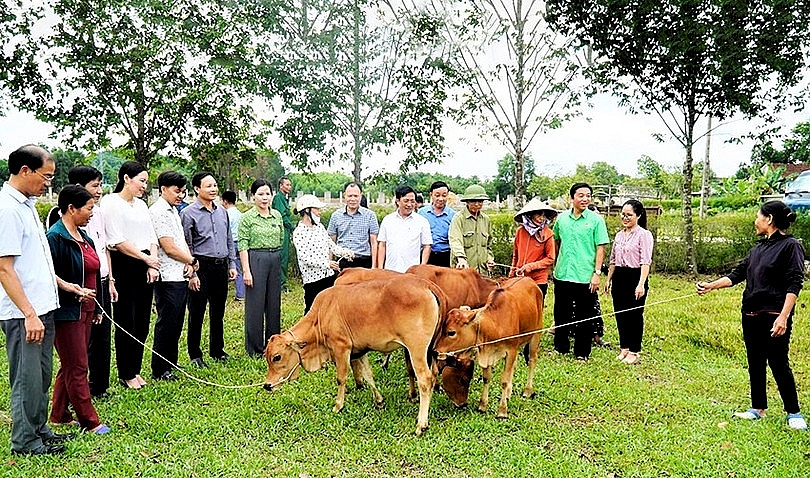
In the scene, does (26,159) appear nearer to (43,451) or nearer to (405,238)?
(43,451)

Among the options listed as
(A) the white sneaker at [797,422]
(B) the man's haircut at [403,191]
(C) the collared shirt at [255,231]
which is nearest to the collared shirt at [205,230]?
(C) the collared shirt at [255,231]

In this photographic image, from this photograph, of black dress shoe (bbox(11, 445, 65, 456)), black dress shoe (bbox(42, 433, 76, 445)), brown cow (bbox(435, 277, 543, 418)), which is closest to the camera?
black dress shoe (bbox(11, 445, 65, 456))

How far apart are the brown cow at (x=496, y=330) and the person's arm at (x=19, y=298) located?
269cm

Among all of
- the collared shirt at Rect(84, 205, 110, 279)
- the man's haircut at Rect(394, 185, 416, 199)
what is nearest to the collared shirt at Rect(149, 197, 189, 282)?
the collared shirt at Rect(84, 205, 110, 279)

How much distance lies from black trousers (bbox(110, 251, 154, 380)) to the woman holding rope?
5010 mm

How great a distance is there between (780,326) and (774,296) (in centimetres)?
25

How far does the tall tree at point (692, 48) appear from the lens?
1066 centimetres

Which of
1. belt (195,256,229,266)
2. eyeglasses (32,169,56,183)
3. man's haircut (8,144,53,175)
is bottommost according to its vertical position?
belt (195,256,229,266)

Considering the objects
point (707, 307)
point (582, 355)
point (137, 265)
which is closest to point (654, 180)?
point (707, 307)

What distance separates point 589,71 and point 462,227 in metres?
6.47

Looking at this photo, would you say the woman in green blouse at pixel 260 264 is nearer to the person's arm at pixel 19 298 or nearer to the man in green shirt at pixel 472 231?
the man in green shirt at pixel 472 231

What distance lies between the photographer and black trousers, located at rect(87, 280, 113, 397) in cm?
493

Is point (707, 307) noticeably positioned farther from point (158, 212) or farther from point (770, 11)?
point (158, 212)

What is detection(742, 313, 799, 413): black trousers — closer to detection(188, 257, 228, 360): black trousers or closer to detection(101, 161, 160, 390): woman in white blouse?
detection(188, 257, 228, 360): black trousers
